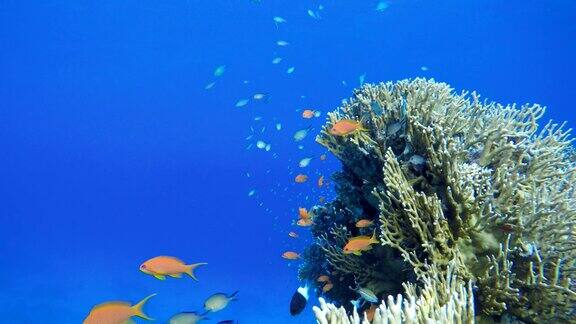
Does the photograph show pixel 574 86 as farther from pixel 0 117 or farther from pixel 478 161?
pixel 0 117

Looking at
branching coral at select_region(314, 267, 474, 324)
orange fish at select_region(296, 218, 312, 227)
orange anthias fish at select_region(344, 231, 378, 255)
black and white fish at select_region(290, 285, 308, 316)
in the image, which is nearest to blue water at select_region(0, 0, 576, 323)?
orange fish at select_region(296, 218, 312, 227)

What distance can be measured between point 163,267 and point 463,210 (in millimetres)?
3212

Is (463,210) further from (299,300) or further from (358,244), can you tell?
(299,300)

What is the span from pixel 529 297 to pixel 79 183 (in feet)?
476

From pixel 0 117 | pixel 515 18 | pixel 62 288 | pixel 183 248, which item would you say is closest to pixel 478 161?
pixel 62 288

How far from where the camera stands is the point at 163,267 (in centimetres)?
477

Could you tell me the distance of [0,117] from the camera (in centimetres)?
18362

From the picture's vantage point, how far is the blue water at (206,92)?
2749 inches

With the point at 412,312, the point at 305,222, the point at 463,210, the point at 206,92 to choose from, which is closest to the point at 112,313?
the point at 412,312

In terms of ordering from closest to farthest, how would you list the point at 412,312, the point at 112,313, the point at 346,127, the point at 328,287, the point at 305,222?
the point at 412,312 → the point at 112,313 → the point at 346,127 → the point at 328,287 → the point at 305,222

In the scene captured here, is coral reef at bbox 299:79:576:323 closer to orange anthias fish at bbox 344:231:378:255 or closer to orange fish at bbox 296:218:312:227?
orange anthias fish at bbox 344:231:378:255

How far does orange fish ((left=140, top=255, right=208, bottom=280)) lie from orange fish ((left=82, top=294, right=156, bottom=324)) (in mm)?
467

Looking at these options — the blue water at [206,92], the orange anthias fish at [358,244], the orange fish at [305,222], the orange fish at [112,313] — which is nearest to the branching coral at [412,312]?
the orange anthias fish at [358,244]

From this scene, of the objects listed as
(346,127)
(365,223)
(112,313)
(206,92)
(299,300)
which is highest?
(206,92)
